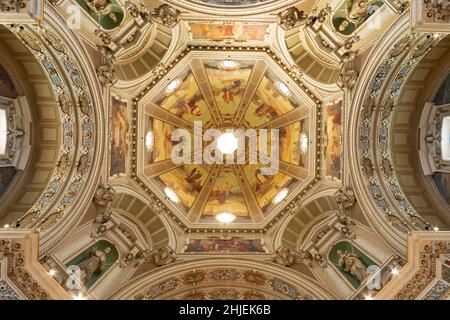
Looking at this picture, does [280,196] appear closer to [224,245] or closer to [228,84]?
[224,245]

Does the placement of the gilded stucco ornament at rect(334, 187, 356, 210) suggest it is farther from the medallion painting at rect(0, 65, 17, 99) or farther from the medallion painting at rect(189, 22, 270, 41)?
the medallion painting at rect(0, 65, 17, 99)

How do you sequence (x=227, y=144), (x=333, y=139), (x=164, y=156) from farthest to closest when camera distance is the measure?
(x=227, y=144), (x=164, y=156), (x=333, y=139)

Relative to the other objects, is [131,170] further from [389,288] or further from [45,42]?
[389,288]

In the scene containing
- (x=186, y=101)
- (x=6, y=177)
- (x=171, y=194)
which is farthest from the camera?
(x=186, y=101)

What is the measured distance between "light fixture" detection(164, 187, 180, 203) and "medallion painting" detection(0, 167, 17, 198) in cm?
537

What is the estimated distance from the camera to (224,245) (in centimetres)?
1684

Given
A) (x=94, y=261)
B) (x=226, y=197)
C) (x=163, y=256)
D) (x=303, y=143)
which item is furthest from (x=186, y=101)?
(x=94, y=261)

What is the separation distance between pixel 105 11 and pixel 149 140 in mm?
5251

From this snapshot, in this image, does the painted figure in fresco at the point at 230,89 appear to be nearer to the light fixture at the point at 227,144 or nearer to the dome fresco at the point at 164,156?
the dome fresco at the point at 164,156

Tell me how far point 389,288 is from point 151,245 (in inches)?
308

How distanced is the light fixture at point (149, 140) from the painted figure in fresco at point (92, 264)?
4152 mm

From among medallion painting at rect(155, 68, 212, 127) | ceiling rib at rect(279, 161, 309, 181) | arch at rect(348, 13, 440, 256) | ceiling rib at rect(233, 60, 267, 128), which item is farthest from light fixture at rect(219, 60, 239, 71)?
arch at rect(348, 13, 440, 256)

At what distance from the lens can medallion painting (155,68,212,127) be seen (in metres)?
17.6
